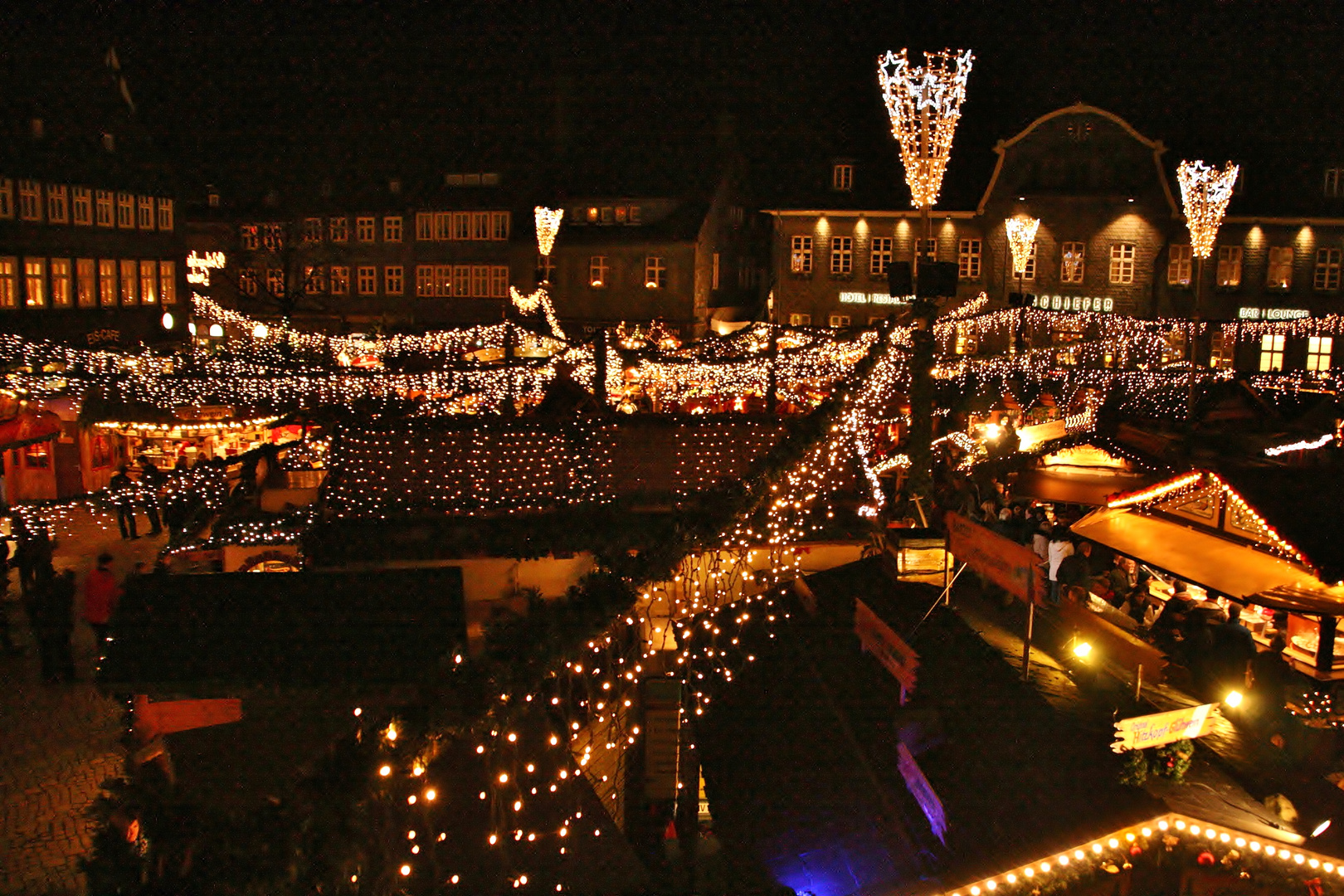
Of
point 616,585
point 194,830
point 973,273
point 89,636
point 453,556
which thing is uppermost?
point 973,273

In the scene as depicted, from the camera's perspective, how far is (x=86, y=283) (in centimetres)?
2917

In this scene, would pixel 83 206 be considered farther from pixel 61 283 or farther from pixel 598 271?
pixel 598 271

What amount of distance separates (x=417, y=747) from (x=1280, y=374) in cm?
2766

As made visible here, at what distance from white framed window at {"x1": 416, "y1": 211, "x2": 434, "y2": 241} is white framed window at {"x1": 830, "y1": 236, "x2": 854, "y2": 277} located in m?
15.8

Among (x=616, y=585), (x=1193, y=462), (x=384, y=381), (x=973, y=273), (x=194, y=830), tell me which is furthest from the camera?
(x=973, y=273)

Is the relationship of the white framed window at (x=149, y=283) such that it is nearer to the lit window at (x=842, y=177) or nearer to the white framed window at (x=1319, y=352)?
the lit window at (x=842, y=177)

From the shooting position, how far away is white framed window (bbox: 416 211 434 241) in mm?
41719

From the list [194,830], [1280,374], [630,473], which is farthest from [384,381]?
[1280,374]

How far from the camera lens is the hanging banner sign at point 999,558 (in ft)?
25.1

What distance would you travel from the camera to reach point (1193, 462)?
11.0m

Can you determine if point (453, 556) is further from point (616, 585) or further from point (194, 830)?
point (194, 830)

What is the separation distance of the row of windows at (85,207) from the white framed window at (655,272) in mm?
15605

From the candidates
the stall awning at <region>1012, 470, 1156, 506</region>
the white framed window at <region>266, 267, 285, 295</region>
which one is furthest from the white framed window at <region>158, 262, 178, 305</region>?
the stall awning at <region>1012, 470, 1156, 506</region>

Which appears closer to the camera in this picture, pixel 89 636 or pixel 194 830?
pixel 194 830
